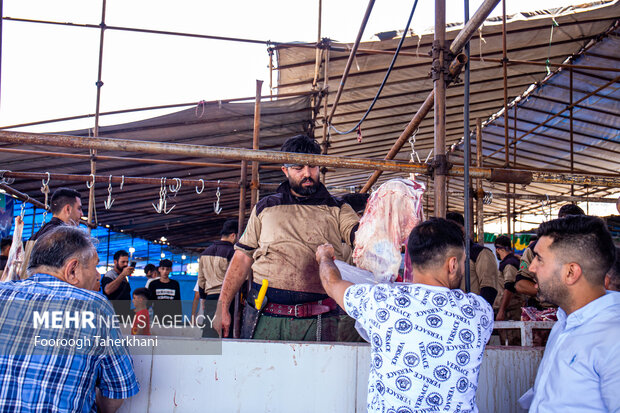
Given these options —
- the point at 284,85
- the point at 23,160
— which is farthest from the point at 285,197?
the point at 23,160

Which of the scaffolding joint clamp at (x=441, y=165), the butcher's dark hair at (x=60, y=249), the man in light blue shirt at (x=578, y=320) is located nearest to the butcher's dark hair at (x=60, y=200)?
the butcher's dark hair at (x=60, y=249)

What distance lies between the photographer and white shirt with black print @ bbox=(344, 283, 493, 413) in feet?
4.76

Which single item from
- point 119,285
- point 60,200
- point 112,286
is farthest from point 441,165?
point 119,285

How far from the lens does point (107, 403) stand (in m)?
1.79

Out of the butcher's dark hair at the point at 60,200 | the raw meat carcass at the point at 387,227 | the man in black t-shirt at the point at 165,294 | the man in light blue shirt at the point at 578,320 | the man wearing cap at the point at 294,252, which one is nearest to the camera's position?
the man in light blue shirt at the point at 578,320

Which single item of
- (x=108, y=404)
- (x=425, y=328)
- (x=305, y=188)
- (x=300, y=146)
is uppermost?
(x=300, y=146)

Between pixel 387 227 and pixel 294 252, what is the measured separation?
58 cm

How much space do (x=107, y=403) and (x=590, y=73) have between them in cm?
871

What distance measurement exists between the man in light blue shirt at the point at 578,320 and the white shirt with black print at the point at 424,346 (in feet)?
0.89

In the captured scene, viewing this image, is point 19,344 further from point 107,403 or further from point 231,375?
point 231,375

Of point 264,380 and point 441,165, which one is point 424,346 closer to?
point 264,380

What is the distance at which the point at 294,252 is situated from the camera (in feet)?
8.22

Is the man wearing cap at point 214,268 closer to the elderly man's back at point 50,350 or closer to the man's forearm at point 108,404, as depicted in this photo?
the man's forearm at point 108,404

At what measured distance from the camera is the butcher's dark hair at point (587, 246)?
5.22ft
